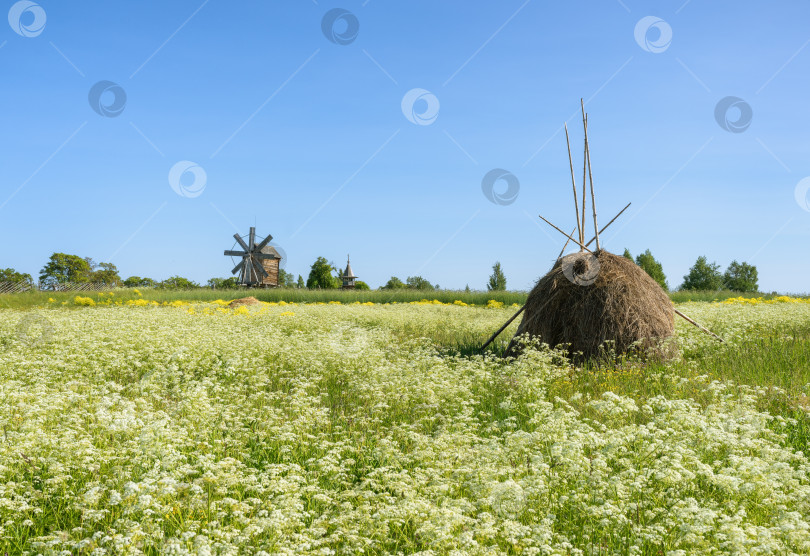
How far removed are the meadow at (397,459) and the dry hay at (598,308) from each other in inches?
22.3

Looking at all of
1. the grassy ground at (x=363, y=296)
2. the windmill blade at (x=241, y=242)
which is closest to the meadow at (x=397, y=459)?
the grassy ground at (x=363, y=296)

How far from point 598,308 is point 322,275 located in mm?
62013

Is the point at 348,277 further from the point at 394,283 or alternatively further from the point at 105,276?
Result: the point at 105,276

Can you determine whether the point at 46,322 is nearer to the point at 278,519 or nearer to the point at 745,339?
the point at 278,519

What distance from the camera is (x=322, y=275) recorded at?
232 ft

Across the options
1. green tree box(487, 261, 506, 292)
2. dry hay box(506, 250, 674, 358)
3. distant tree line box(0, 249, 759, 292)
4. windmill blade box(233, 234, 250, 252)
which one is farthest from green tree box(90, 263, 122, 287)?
dry hay box(506, 250, 674, 358)

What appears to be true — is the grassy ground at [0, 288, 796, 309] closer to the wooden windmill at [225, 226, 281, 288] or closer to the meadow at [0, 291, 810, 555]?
the wooden windmill at [225, 226, 281, 288]

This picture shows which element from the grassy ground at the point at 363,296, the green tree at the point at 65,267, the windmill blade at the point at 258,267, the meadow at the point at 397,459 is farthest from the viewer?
the green tree at the point at 65,267

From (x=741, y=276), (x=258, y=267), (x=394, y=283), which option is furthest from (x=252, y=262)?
(x=741, y=276)

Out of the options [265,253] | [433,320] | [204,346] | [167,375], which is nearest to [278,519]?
[167,375]

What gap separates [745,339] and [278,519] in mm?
12402

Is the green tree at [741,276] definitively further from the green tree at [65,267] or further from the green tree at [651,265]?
the green tree at [65,267]

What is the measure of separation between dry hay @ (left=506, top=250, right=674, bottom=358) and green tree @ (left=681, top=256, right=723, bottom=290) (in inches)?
2678

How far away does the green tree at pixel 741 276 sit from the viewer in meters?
75.9
